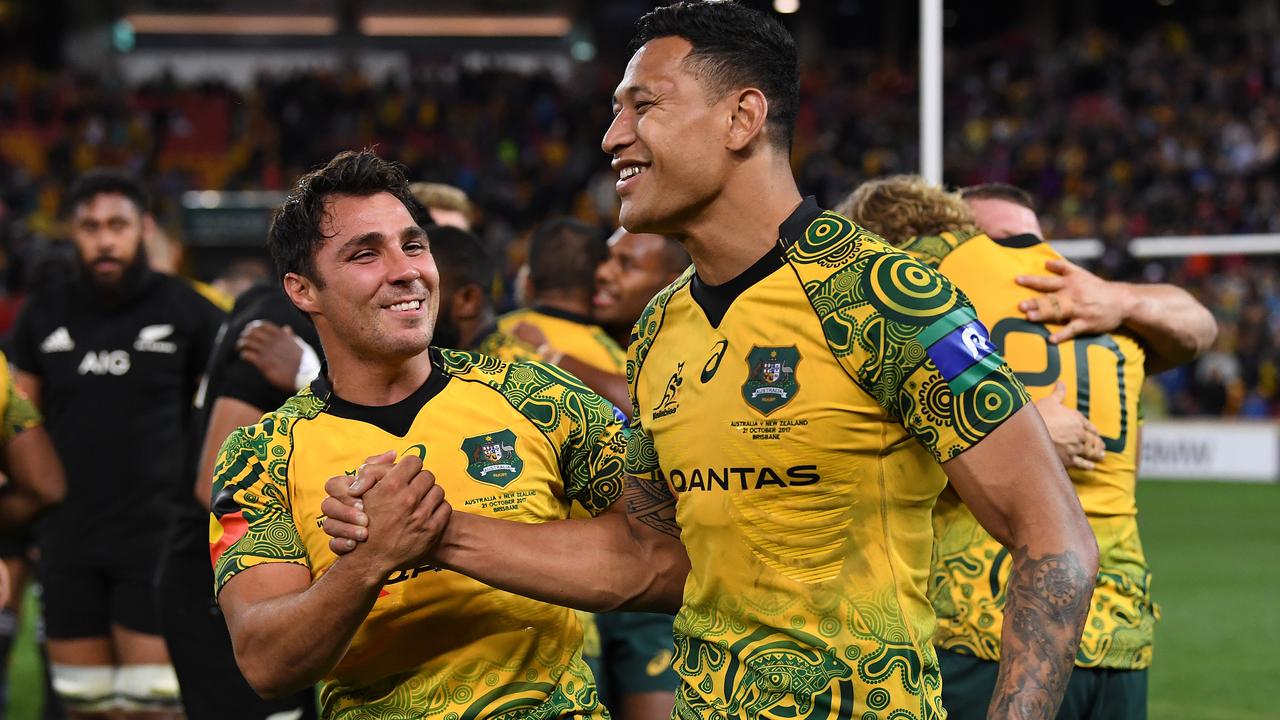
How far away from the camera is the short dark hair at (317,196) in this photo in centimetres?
314

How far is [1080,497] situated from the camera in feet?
12.8

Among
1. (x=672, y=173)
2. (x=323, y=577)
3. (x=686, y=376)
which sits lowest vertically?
(x=323, y=577)

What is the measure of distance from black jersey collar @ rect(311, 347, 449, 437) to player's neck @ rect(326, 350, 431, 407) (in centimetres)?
1

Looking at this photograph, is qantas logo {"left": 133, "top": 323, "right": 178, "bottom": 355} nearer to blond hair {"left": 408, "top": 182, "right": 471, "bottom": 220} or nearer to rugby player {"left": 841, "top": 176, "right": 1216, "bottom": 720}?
blond hair {"left": 408, "top": 182, "right": 471, "bottom": 220}

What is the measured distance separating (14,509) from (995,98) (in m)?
28.8

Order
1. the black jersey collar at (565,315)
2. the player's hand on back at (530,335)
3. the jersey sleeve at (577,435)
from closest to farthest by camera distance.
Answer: the jersey sleeve at (577,435), the player's hand on back at (530,335), the black jersey collar at (565,315)

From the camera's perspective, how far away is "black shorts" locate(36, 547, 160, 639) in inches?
234

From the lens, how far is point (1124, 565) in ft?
12.8

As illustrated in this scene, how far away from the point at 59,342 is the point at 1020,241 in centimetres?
428

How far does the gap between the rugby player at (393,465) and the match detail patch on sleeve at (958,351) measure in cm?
94

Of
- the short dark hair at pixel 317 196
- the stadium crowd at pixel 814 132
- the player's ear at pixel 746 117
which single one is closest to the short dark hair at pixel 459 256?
the short dark hair at pixel 317 196

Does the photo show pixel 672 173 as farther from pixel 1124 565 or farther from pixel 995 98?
pixel 995 98

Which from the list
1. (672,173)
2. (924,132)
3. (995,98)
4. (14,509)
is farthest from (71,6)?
(672,173)

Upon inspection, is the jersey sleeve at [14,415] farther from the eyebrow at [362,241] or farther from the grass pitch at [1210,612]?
the grass pitch at [1210,612]
